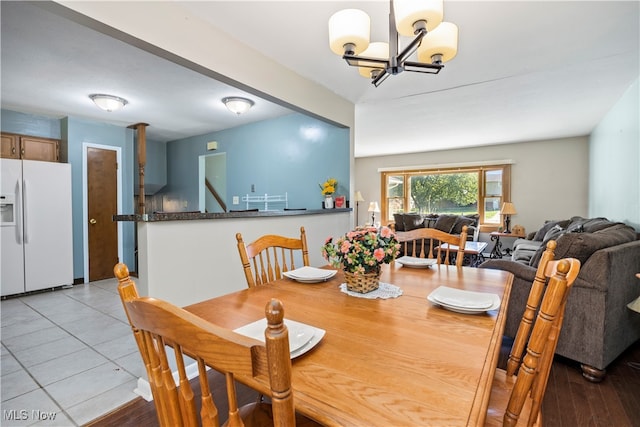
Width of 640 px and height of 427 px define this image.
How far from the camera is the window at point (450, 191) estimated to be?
6551 mm

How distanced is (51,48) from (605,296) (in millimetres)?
4395

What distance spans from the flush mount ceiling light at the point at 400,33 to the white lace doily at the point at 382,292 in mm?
1126

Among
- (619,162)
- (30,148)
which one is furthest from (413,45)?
(30,148)

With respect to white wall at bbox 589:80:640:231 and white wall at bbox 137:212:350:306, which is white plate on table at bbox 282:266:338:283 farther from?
white wall at bbox 589:80:640:231

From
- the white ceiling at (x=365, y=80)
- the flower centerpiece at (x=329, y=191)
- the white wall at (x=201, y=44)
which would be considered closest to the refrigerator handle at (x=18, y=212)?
the white ceiling at (x=365, y=80)

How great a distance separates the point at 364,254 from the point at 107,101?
3641 mm

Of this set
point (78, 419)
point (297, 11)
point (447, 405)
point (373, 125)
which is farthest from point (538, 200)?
point (78, 419)

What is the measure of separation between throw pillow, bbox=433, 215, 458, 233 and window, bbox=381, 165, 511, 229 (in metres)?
0.90

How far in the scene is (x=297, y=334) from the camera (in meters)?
0.87

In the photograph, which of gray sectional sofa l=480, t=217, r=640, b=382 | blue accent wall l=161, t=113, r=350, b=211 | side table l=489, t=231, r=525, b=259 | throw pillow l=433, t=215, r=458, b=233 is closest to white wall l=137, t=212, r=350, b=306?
blue accent wall l=161, t=113, r=350, b=211

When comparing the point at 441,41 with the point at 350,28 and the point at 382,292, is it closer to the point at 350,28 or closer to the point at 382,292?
the point at 350,28

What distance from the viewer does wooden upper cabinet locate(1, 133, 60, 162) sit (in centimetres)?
391

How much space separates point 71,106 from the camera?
12.5 ft

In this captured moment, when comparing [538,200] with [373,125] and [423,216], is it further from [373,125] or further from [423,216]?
[373,125]
